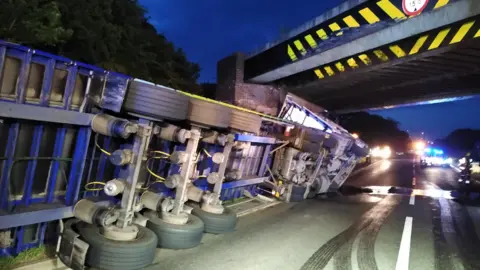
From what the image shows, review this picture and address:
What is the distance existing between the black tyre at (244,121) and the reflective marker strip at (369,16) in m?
4.13

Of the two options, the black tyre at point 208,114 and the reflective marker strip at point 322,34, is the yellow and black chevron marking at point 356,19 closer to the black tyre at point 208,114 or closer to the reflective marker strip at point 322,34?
the reflective marker strip at point 322,34

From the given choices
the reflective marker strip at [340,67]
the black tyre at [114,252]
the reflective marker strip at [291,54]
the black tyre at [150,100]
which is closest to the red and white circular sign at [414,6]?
the reflective marker strip at [340,67]

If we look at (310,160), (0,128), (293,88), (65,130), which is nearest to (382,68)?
(310,160)

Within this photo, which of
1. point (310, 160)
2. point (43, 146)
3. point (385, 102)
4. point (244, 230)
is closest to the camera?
point (43, 146)

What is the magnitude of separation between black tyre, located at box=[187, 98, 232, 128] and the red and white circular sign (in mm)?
4885

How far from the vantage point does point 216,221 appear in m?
5.93

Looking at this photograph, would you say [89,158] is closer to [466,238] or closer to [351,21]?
[466,238]

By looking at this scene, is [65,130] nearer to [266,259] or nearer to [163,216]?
[163,216]

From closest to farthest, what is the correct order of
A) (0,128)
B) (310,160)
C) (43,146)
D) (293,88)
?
1. (0,128)
2. (43,146)
3. (310,160)
4. (293,88)

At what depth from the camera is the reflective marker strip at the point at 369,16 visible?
8258 mm

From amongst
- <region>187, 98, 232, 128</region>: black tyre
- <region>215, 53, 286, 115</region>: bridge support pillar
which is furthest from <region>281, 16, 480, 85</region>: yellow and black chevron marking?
<region>187, 98, 232, 128</region>: black tyre

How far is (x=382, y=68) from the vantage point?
33.1ft

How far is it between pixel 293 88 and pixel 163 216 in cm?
1001

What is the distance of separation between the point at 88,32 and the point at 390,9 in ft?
22.3
